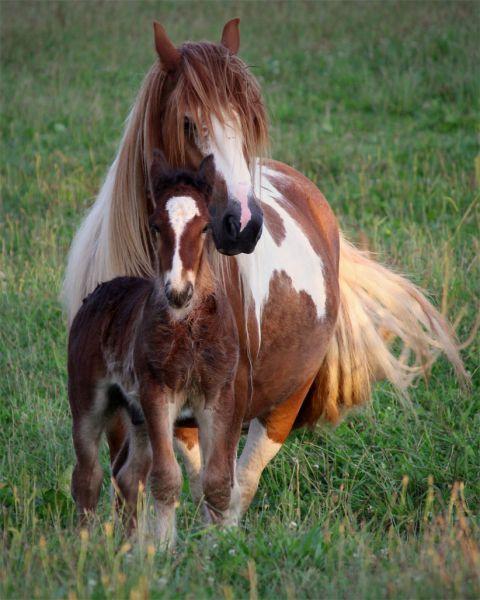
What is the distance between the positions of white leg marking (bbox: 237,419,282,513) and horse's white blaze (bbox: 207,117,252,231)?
5.07ft

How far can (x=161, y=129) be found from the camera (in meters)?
4.07

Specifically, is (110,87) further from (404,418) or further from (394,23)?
(404,418)

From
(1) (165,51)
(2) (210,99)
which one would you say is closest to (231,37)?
(1) (165,51)

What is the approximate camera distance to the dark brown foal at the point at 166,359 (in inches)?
128

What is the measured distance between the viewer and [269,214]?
4969 millimetres

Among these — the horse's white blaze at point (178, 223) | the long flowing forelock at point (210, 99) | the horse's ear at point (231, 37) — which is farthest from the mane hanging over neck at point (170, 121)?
the horse's white blaze at point (178, 223)

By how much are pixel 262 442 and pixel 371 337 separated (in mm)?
1053

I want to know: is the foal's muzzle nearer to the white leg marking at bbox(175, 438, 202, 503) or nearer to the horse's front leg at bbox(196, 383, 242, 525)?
the horse's front leg at bbox(196, 383, 242, 525)

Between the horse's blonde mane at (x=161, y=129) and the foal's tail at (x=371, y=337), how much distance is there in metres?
1.69

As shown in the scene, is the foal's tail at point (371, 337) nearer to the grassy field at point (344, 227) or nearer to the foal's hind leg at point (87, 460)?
the grassy field at point (344, 227)

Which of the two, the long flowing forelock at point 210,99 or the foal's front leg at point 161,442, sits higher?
the long flowing forelock at point 210,99

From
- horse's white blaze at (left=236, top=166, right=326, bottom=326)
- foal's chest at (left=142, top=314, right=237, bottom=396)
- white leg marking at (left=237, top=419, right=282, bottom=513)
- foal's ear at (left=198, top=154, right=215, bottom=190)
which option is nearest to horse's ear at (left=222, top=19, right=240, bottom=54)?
horse's white blaze at (left=236, top=166, right=326, bottom=326)

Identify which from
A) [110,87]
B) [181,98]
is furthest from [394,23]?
[181,98]

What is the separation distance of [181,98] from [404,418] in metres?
2.44
